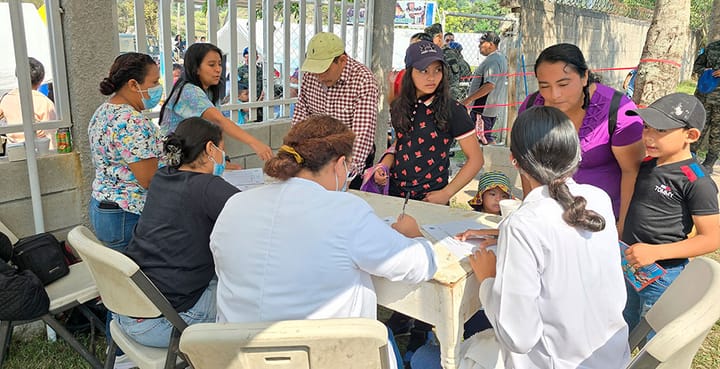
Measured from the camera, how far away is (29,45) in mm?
2930

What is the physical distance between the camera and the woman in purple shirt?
2160mm

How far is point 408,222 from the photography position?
6.38 ft

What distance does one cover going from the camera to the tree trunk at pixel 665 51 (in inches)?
168

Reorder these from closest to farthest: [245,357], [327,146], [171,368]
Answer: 1. [245,357]
2. [327,146]
3. [171,368]

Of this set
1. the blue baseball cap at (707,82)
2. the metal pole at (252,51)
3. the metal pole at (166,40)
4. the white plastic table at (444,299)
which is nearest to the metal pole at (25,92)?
the metal pole at (166,40)

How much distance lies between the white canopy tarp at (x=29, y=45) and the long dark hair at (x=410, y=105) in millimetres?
1949

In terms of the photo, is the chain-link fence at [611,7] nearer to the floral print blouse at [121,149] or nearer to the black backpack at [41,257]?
the floral print blouse at [121,149]

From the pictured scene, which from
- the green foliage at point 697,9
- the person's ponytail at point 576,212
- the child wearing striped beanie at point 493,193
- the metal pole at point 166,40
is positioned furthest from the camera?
the green foliage at point 697,9

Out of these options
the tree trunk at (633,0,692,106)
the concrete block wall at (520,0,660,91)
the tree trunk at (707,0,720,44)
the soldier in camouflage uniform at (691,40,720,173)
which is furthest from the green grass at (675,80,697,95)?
the tree trunk at (633,0,692,106)

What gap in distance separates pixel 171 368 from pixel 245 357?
2.45 feet

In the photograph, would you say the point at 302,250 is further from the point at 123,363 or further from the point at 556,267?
the point at 123,363

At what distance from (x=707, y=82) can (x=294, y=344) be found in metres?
6.47

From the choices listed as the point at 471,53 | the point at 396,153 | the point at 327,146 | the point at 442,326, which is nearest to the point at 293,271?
the point at 327,146

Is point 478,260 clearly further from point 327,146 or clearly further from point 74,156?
point 74,156
